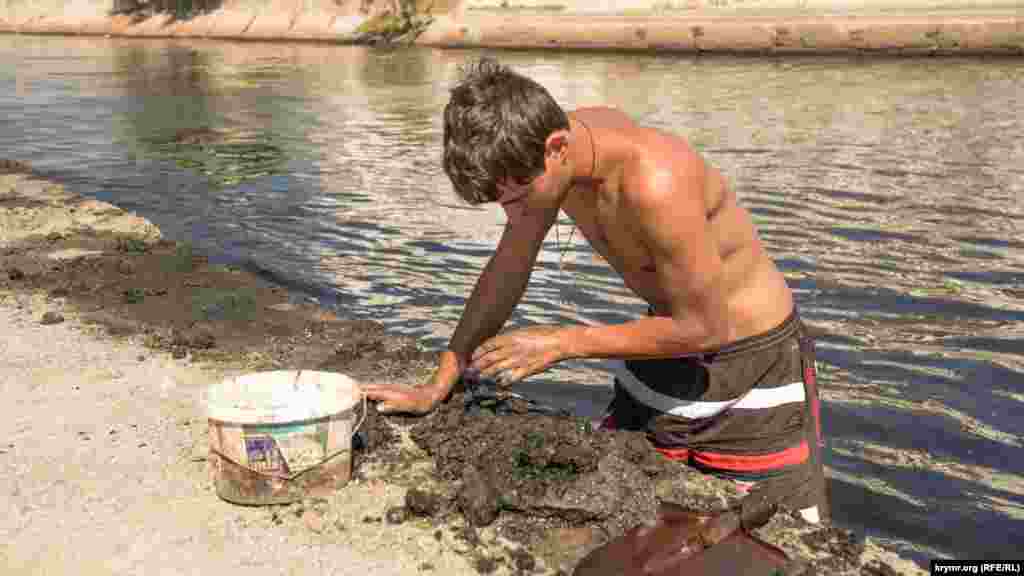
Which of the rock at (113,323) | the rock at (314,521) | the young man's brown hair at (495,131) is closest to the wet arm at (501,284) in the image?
the young man's brown hair at (495,131)

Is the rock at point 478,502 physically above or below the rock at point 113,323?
above

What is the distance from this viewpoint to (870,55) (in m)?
27.8

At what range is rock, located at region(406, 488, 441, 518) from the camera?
362 cm

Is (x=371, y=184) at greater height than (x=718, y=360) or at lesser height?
lesser

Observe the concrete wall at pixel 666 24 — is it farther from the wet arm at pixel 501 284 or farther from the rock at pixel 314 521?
the rock at pixel 314 521

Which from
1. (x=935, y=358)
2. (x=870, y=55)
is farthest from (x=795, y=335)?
(x=870, y=55)

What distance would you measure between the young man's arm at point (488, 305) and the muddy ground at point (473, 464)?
99 millimetres

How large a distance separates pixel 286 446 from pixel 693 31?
29317mm

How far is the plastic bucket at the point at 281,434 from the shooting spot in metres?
3.50

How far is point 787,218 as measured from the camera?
10180 mm

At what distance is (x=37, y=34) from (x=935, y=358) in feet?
179

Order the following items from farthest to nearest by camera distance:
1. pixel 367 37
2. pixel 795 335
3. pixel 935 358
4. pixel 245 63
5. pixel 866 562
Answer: pixel 367 37, pixel 245 63, pixel 935 358, pixel 795 335, pixel 866 562

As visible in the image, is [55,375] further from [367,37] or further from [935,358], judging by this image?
[367,37]

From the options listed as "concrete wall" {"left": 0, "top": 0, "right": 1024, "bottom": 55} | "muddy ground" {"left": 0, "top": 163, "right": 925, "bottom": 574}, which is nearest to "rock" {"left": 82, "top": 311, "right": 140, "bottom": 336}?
"muddy ground" {"left": 0, "top": 163, "right": 925, "bottom": 574}
